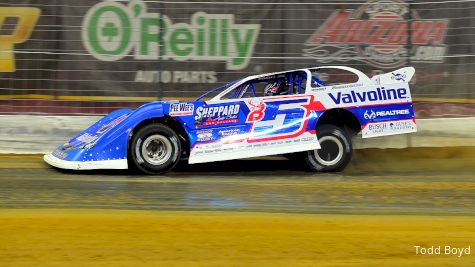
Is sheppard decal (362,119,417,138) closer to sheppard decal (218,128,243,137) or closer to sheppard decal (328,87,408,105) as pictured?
sheppard decal (328,87,408,105)

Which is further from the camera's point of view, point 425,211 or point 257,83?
point 257,83

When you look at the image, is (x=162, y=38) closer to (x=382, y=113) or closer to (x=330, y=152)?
(x=330, y=152)

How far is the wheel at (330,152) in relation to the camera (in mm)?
9531

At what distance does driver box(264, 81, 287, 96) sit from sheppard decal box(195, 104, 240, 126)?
0.71 metres

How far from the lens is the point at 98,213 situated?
21.8 feet

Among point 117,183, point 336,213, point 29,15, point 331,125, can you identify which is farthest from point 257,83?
point 29,15

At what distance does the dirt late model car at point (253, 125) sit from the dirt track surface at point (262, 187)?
25 centimetres

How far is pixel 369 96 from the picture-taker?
374 inches

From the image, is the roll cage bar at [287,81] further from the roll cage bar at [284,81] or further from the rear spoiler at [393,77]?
the rear spoiler at [393,77]

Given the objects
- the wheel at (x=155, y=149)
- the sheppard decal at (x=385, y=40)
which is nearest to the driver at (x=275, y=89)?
the wheel at (x=155, y=149)

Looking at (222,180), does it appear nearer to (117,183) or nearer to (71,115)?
(117,183)

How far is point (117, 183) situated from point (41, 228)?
8.20ft

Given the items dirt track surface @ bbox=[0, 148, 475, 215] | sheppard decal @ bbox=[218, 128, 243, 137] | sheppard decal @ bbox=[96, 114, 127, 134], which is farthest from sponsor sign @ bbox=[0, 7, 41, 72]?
sheppard decal @ bbox=[218, 128, 243, 137]

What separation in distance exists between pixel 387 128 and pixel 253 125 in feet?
6.01
